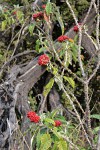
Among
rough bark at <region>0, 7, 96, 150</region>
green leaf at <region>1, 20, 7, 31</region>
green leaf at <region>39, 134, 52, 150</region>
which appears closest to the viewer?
green leaf at <region>39, 134, 52, 150</region>

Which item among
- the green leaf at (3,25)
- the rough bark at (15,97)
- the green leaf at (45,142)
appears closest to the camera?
the green leaf at (45,142)

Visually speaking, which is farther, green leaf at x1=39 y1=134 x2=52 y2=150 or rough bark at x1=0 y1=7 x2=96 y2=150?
rough bark at x1=0 y1=7 x2=96 y2=150

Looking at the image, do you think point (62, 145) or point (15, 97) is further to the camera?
point (15, 97)

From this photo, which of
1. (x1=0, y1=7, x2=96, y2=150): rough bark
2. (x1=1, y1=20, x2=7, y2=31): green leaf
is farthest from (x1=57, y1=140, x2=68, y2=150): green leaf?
(x1=1, y1=20, x2=7, y2=31): green leaf

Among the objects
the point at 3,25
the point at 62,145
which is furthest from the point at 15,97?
the point at 62,145

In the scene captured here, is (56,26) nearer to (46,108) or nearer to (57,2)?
(57,2)

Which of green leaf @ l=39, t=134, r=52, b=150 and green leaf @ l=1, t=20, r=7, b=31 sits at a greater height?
green leaf @ l=1, t=20, r=7, b=31

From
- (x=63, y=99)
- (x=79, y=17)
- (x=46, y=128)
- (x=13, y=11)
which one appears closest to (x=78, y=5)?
(x=79, y=17)

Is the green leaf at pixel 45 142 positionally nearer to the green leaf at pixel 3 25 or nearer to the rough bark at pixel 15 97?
the rough bark at pixel 15 97

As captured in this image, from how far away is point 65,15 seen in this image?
462 cm

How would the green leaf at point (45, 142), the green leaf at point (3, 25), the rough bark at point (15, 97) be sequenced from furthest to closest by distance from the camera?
the green leaf at point (3, 25) → the rough bark at point (15, 97) → the green leaf at point (45, 142)

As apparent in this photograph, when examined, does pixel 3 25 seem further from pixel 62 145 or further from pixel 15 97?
pixel 62 145

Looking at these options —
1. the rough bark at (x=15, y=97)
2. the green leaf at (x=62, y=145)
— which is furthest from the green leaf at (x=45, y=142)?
the rough bark at (x=15, y=97)

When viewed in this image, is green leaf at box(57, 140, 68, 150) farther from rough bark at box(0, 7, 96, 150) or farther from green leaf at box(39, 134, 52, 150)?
rough bark at box(0, 7, 96, 150)
